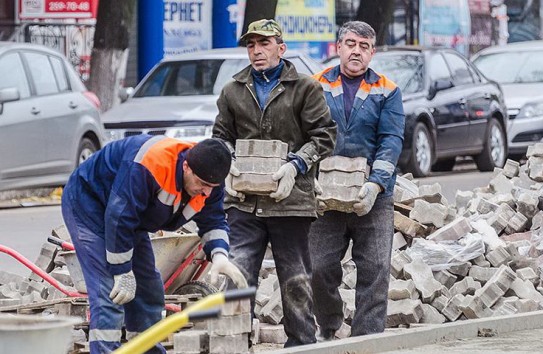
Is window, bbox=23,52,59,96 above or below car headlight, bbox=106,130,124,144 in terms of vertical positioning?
above

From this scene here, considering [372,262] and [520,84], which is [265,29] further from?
[520,84]

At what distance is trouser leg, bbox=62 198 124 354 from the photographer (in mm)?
7293

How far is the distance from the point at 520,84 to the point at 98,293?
55.7 ft

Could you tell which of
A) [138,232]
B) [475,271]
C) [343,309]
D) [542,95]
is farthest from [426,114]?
[138,232]

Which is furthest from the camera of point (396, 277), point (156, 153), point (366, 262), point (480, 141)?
point (480, 141)

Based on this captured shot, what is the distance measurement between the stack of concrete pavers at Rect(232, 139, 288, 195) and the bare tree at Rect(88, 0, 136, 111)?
589 inches

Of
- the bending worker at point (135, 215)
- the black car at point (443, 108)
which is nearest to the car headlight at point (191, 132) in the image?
the black car at point (443, 108)

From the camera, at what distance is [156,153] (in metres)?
7.04

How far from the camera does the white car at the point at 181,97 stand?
17625 millimetres

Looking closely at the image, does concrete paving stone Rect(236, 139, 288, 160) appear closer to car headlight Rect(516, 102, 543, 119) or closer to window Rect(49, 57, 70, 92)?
window Rect(49, 57, 70, 92)

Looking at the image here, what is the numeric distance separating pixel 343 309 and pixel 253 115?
152 cm

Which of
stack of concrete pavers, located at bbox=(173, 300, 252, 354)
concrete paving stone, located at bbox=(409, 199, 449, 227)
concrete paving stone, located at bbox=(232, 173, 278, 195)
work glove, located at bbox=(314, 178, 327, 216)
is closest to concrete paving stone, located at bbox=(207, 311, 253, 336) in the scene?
stack of concrete pavers, located at bbox=(173, 300, 252, 354)

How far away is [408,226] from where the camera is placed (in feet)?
38.3

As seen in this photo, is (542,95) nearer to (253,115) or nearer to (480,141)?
(480,141)
